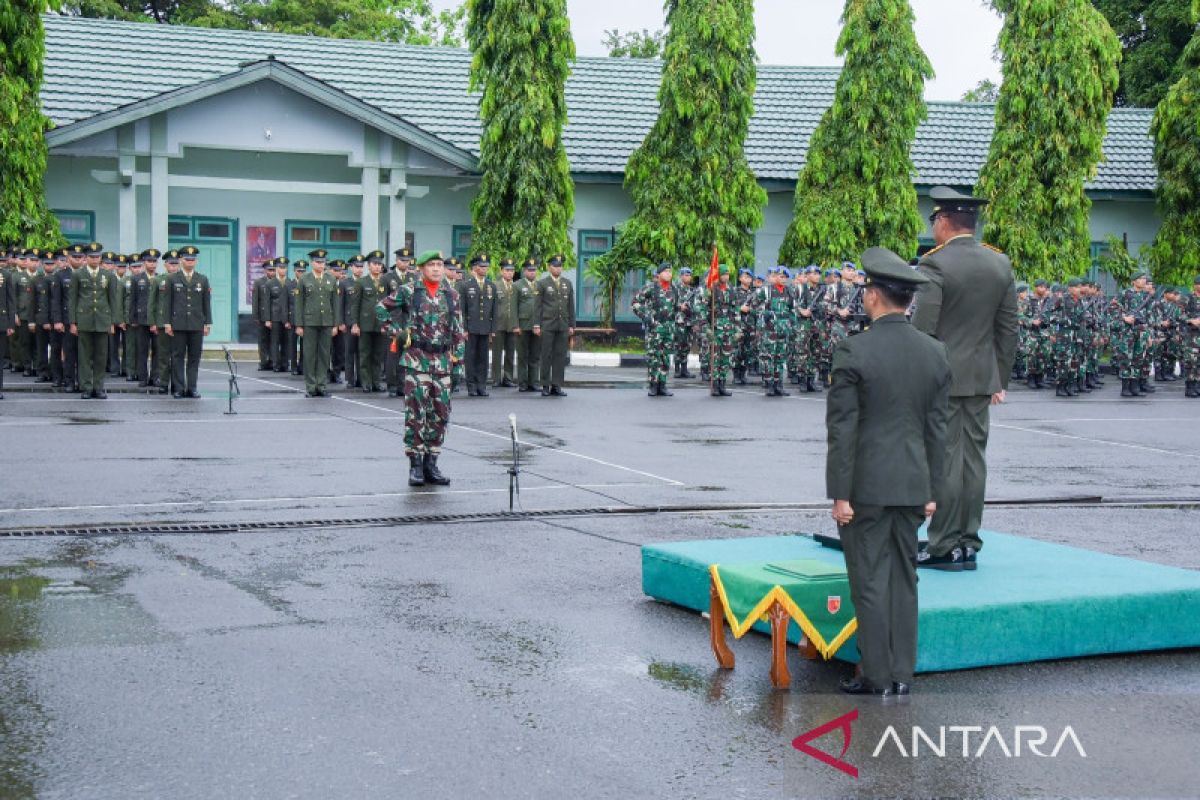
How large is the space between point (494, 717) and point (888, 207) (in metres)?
29.6

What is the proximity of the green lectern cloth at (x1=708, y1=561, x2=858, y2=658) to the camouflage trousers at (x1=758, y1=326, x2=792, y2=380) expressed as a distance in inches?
727

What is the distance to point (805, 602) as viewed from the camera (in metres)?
7.38

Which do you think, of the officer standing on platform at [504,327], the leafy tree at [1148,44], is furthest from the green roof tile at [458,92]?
the officer standing on platform at [504,327]

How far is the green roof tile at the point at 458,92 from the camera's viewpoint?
1398 inches

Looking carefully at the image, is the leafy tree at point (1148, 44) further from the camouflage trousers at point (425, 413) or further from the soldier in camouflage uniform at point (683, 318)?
the camouflage trousers at point (425, 413)

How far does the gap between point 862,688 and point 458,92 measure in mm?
33171

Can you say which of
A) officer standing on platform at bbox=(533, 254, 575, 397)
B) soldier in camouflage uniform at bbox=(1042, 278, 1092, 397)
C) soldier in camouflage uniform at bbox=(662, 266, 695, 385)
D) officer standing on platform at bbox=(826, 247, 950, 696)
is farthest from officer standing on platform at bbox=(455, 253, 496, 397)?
officer standing on platform at bbox=(826, 247, 950, 696)

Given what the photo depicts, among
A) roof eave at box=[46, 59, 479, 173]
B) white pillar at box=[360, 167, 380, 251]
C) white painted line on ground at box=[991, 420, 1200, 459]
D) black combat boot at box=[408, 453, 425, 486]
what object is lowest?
white painted line on ground at box=[991, 420, 1200, 459]

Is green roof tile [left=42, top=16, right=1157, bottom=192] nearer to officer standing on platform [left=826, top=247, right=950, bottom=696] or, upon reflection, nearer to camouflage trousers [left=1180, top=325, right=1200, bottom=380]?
camouflage trousers [left=1180, top=325, right=1200, bottom=380]

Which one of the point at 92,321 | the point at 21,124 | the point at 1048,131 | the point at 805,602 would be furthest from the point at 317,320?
the point at 1048,131

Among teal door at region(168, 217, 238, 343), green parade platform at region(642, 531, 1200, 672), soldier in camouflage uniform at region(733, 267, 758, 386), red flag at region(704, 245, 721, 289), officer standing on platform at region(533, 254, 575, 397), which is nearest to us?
green parade platform at region(642, 531, 1200, 672)

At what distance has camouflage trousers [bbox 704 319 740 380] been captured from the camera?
25.7 metres

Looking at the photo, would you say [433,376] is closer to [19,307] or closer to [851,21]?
[19,307]

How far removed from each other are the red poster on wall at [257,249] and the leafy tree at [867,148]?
38.4 feet
